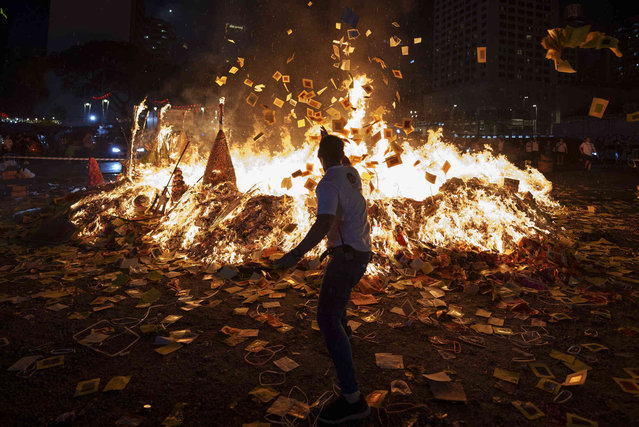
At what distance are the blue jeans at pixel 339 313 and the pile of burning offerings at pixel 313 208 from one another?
373 centimetres

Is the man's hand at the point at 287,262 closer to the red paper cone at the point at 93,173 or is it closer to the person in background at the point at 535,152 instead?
the red paper cone at the point at 93,173

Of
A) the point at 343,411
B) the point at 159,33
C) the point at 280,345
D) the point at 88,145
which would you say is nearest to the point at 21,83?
the point at 88,145

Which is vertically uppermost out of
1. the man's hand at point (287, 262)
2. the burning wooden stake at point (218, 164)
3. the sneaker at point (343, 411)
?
the burning wooden stake at point (218, 164)

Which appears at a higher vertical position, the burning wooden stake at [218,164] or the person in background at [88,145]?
the person in background at [88,145]

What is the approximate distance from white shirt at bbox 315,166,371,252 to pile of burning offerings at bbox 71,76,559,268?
12.0 feet

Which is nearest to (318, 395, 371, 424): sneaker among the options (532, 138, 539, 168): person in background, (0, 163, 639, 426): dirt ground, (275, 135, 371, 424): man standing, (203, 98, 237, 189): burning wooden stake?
(275, 135, 371, 424): man standing

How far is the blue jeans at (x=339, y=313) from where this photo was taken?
2.78 m

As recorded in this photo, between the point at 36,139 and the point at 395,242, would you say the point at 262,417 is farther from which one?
the point at 36,139

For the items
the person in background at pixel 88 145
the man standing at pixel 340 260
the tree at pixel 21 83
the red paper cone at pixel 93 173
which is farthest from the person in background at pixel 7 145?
the man standing at pixel 340 260

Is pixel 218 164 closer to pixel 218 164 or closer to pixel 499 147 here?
pixel 218 164

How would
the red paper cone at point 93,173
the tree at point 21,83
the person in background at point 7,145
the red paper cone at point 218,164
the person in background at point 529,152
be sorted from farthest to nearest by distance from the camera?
1. the tree at point 21,83
2. the person in background at point 529,152
3. the person in background at point 7,145
4. the red paper cone at point 93,173
5. the red paper cone at point 218,164

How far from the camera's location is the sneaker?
2.71 meters

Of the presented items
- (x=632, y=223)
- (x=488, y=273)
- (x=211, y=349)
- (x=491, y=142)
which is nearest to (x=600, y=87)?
(x=491, y=142)

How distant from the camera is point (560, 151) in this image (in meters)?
25.8
